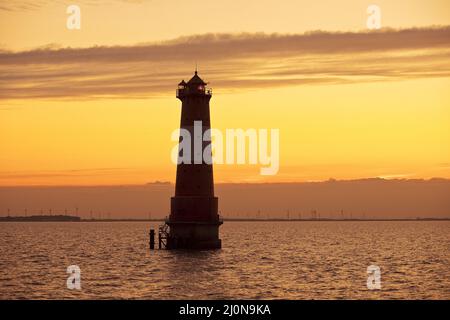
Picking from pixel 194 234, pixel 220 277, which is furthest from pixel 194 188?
pixel 220 277

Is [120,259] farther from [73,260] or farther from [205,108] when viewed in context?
[205,108]

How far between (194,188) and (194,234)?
15.3 ft

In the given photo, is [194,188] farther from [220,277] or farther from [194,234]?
[220,277]

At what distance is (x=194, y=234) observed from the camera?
71.8 m

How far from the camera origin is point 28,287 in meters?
52.2

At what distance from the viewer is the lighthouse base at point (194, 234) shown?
2822 inches

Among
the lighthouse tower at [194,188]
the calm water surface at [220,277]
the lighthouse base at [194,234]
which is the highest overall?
the lighthouse tower at [194,188]

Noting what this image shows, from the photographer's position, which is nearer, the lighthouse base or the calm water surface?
the calm water surface

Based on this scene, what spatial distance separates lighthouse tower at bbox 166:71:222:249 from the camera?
232 ft

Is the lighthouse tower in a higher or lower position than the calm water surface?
higher

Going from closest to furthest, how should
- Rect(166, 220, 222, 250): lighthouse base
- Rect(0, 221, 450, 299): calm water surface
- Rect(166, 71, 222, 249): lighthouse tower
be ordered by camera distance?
Rect(0, 221, 450, 299): calm water surface < Rect(166, 71, 222, 249): lighthouse tower < Rect(166, 220, 222, 250): lighthouse base

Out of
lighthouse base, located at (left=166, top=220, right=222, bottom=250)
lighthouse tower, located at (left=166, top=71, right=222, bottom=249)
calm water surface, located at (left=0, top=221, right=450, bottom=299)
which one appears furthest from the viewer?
lighthouse base, located at (left=166, top=220, right=222, bottom=250)

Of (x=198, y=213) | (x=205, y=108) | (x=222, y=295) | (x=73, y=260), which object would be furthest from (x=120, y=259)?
(x=222, y=295)
